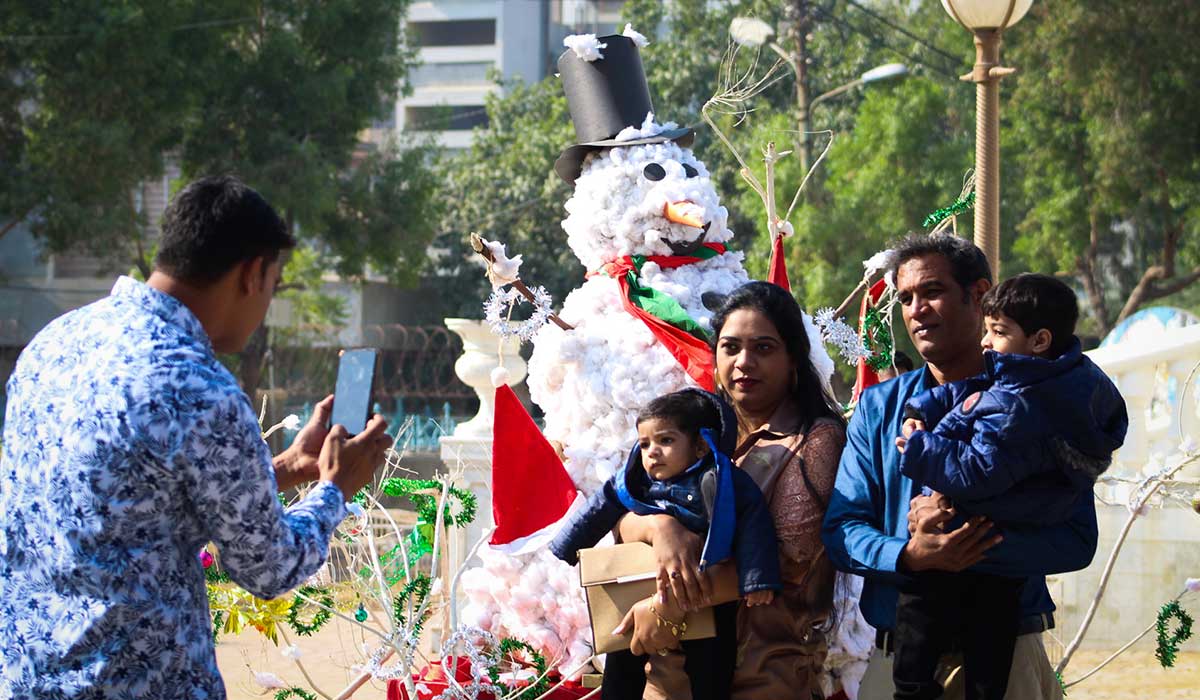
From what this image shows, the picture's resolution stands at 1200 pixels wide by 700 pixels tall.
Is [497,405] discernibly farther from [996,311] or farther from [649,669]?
[996,311]

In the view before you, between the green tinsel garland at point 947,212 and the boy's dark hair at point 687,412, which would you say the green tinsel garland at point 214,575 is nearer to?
the boy's dark hair at point 687,412

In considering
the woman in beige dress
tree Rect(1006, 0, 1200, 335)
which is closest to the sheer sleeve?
the woman in beige dress

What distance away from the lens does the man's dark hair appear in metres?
2.93

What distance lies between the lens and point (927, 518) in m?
2.68

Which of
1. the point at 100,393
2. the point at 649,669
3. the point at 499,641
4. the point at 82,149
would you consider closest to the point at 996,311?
the point at 649,669

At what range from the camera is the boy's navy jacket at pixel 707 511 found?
115 inches

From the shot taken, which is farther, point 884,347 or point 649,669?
point 884,347

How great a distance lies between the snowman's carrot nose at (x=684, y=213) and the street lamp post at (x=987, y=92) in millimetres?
1081

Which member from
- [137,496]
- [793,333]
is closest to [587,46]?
[793,333]

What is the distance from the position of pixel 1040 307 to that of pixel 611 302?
2.47m

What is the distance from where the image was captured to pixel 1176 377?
768 cm

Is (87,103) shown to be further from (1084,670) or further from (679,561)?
(679,561)

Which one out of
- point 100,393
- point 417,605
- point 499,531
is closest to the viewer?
point 100,393

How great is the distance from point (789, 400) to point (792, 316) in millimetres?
202
